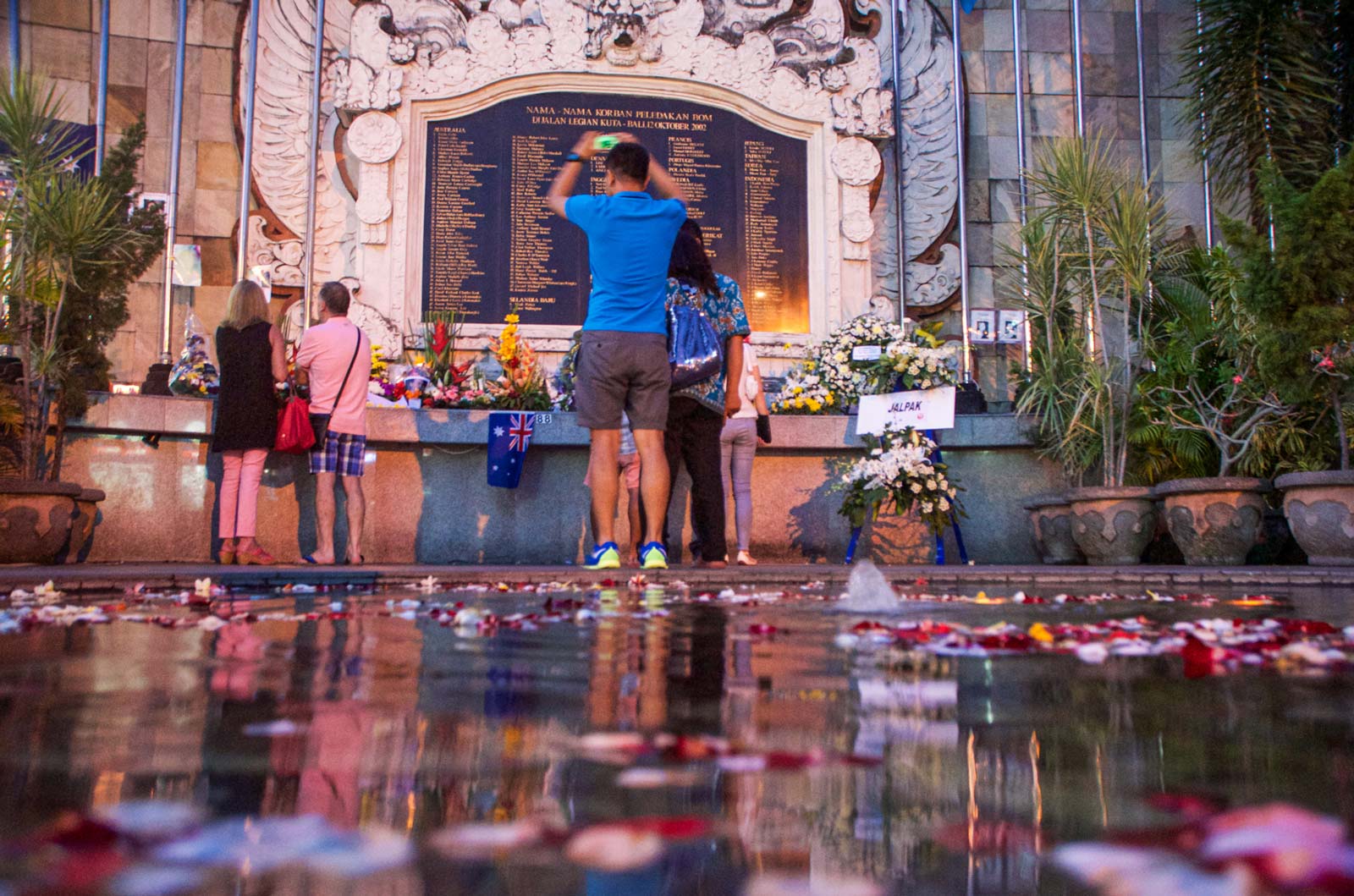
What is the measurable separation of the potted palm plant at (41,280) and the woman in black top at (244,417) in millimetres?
906

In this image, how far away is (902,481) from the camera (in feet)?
27.1

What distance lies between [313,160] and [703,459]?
22.0 feet

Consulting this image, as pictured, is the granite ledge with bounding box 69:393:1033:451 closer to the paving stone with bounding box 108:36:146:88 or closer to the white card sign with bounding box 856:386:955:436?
the white card sign with bounding box 856:386:955:436

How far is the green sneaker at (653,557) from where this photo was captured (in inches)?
233

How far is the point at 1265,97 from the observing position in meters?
10.3

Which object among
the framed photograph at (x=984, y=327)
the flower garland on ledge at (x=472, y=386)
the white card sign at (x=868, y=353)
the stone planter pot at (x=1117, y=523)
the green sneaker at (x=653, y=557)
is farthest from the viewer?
the framed photograph at (x=984, y=327)

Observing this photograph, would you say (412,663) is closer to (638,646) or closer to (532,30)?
(638,646)

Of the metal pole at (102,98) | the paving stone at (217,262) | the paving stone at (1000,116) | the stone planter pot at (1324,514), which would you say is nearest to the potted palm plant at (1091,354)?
the stone planter pot at (1324,514)

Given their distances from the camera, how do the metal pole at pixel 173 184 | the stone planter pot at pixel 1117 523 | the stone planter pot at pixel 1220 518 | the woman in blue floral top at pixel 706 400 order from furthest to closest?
1. the metal pole at pixel 173 184
2. the stone planter pot at pixel 1117 523
3. the stone planter pot at pixel 1220 518
4. the woman in blue floral top at pixel 706 400

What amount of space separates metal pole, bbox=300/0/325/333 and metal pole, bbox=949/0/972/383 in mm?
6501

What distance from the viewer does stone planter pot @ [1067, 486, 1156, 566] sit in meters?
8.09

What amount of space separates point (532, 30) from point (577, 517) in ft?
18.7

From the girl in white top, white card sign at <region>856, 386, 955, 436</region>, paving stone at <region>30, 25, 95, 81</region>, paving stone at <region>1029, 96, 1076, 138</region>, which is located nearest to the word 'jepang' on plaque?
paving stone at <region>1029, 96, 1076, 138</region>

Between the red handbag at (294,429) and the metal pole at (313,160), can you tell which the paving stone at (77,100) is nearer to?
the metal pole at (313,160)
